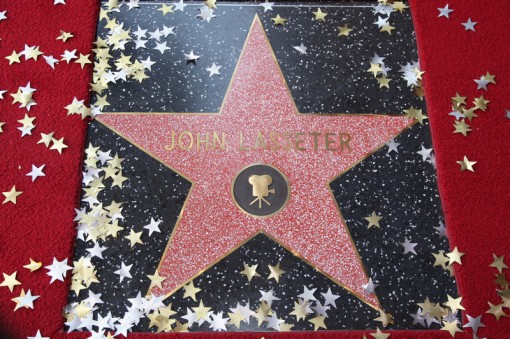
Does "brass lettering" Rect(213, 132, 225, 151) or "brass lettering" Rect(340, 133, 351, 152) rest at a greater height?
"brass lettering" Rect(340, 133, 351, 152)

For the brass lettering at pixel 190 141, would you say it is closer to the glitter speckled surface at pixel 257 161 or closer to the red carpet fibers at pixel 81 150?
the glitter speckled surface at pixel 257 161

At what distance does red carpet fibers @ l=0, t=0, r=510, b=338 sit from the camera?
1468 mm

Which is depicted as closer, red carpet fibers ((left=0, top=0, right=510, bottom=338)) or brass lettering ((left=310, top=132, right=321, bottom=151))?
red carpet fibers ((left=0, top=0, right=510, bottom=338))

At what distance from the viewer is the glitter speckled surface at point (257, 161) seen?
4.97ft

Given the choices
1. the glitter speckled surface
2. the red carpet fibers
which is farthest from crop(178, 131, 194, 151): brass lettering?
the red carpet fibers

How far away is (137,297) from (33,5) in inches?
46.1

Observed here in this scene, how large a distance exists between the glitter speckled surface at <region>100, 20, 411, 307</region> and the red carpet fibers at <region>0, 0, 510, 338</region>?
186mm

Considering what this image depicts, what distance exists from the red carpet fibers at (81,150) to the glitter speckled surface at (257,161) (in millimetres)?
186

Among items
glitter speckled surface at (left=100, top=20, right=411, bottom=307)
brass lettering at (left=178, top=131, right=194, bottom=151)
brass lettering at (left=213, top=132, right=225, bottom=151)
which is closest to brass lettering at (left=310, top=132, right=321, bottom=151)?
glitter speckled surface at (left=100, top=20, right=411, bottom=307)

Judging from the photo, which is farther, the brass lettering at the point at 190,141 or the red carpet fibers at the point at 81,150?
the brass lettering at the point at 190,141

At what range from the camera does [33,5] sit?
184cm

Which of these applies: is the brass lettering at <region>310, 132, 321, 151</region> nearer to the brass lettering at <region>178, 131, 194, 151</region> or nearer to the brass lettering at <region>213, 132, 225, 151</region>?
the brass lettering at <region>213, 132, 225, 151</region>

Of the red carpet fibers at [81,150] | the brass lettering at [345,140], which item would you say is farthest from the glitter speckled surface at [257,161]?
the red carpet fibers at [81,150]

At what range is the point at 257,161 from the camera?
164 cm
